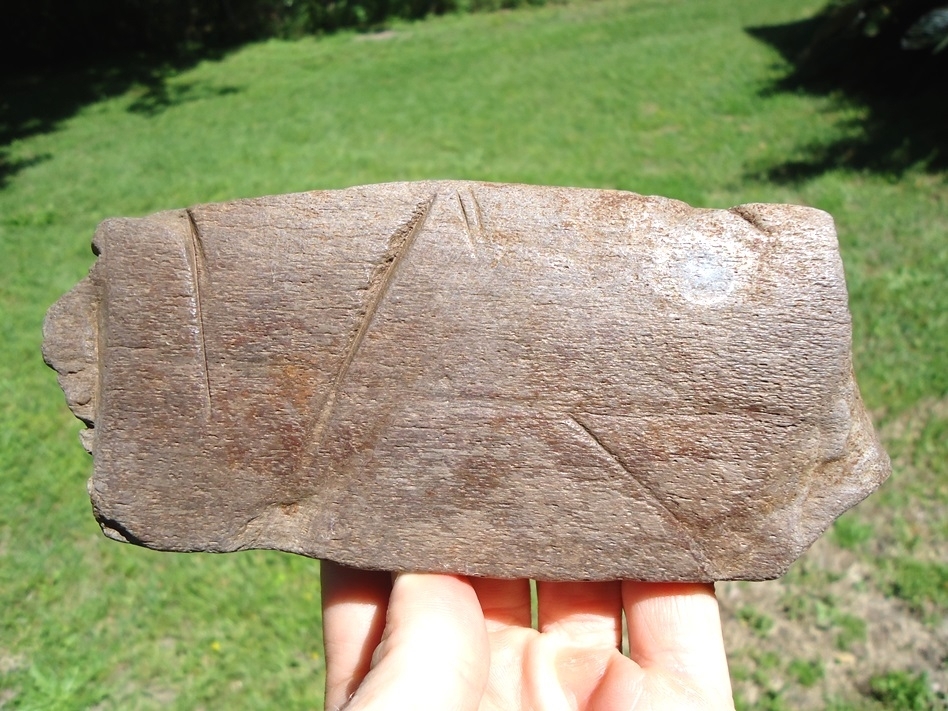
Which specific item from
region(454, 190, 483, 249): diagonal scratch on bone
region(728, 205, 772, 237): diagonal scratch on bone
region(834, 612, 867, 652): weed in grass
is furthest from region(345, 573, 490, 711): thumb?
region(834, 612, 867, 652): weed in grass

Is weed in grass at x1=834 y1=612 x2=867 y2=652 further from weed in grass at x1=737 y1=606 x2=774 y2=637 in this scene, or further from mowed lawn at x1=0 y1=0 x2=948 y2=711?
weed in grass at x1=737 y1=606 x2=774 y2=637

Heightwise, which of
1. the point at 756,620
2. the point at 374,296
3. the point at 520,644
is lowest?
the point at 756,620

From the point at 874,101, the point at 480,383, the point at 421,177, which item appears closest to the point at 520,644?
the point at 480,383

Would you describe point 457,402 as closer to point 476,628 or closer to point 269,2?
point 476,628

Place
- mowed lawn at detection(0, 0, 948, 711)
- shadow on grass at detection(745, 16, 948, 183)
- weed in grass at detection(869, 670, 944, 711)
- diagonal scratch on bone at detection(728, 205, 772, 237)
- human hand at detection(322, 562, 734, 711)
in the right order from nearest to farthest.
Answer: human hand at detection(322, 562, 734, 711)
diagonal scratch on bone at detection(728, 205, 772, 237)
weed in grass at detection(869, 670, 944, 711)
mowed lawn at detection(0, 0, 948, 711)
shadow on grass at detection(745, 16, 948, 183)

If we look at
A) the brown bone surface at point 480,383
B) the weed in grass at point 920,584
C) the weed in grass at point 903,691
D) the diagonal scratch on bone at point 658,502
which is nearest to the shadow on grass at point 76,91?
the brown bone surface at point 480,383

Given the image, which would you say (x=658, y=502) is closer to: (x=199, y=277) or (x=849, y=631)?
(x=199, y=277)
